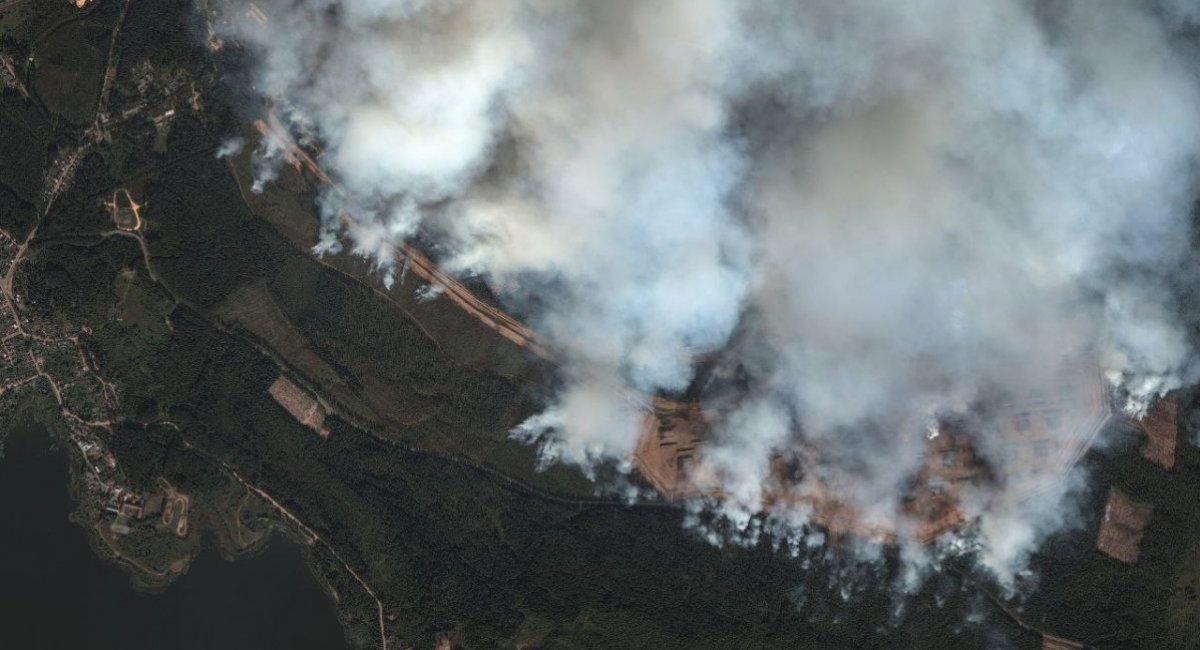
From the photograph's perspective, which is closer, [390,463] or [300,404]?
[390,463]

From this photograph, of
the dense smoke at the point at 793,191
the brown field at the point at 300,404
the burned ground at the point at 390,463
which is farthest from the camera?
the brown field at the point at 300,404

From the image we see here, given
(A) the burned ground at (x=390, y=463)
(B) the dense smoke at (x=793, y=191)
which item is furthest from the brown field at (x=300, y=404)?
(B) the dense smoke at (x=793, y=191)

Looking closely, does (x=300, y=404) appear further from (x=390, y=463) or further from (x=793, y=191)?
(x=793, y=191)

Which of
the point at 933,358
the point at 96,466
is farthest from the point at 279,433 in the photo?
the point at 933,358

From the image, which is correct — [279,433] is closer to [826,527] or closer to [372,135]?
[372,135]

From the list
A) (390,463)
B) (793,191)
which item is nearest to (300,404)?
(390,463)

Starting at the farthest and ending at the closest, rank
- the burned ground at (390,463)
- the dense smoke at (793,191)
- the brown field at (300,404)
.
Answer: the brown field at (300,404), the burned ground at (390,463), the dense smoke at (793,191)

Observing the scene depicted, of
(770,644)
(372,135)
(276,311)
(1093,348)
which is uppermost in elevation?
(1093,348)

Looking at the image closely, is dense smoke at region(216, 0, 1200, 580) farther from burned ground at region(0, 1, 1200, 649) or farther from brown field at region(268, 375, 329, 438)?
brown field at region(268, 375, 329, 438)

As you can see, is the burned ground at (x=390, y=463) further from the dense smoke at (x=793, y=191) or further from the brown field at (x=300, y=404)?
the dense smoke at (x=793, y=191)
